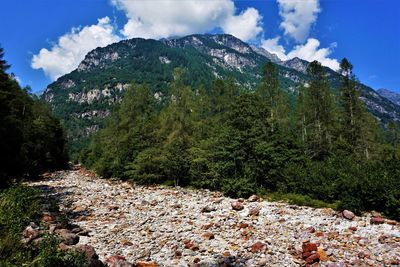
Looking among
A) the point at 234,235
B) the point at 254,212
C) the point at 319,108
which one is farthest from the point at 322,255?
the point at 319,108

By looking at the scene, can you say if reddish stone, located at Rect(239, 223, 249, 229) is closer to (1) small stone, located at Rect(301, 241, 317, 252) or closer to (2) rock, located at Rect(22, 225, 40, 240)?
(1) small stone, located at Rect(301, 241, 317, 252)

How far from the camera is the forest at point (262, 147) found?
72.9ft

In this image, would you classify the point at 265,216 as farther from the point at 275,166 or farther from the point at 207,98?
the point at 207,98

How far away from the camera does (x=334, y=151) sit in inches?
1491

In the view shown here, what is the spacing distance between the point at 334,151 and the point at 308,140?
4823 mm

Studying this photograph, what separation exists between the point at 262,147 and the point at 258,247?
1605cm

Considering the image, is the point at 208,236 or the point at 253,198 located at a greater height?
the point at 253,198

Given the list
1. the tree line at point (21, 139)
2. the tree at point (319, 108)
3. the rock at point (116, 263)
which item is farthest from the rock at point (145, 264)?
the tree at point (319, 108)

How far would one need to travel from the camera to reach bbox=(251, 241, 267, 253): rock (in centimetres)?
1248

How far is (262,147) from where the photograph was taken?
1102 inches

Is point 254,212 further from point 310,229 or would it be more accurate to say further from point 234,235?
point 310,229

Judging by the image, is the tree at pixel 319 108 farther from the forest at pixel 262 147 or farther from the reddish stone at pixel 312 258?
the reddish stone at pixel 312 258

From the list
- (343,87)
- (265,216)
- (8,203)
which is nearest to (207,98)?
(343,87)

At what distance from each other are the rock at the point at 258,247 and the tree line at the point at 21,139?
18169 millimetres
